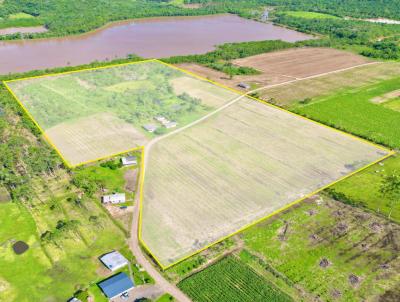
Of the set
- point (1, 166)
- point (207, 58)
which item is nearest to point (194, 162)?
point (1, 166)

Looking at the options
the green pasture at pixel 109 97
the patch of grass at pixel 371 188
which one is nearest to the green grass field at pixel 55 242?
the green pasture at pixel 109 97

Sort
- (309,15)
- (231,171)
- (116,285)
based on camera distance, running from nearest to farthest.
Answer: (116,285) → (231,171) → (309,15)

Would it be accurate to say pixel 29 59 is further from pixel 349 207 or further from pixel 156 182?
pixel 349 207

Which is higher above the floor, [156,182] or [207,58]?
[207,58]

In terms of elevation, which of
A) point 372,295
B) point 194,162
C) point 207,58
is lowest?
point 372,295

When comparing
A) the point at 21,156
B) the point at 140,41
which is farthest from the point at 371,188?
the point at 140,41

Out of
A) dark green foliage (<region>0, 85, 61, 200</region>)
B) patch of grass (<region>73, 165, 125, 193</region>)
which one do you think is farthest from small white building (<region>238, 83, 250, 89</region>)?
dark green foliage (<region>0, 85, 61, 200</region>)

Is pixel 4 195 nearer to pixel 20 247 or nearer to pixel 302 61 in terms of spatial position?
pixel 20 247
